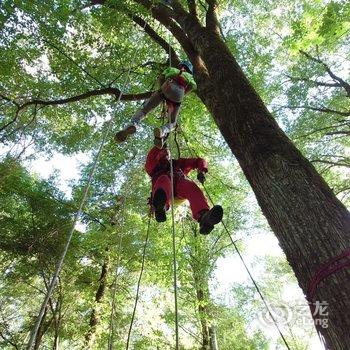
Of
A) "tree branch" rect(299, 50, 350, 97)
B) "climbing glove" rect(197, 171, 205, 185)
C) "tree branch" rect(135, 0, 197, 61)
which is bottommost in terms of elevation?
"climbing glove" rect(197, 171, 205, 185)

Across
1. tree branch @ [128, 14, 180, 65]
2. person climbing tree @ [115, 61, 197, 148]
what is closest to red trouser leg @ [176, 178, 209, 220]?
person climbing tree @ [115, 61, 197, 148]

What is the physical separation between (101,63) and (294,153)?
5647 mm

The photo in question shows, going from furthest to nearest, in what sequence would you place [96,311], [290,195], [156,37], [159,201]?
1. [96,311]
2. [156,37]
3. [159,201]
4. [290,195]

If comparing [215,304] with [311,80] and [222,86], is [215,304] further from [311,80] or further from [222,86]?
[222,86]

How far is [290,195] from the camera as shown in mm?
2328

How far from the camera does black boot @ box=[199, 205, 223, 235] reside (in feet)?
10.9

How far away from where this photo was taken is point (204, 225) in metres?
3.42

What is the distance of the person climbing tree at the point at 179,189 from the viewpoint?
342 cm

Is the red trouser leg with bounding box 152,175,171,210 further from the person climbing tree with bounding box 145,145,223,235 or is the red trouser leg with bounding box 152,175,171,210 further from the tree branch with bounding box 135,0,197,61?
the tree branch with bounding box 135,0,197,61

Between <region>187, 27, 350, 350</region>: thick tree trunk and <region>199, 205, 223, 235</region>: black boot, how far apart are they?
2.02 feet

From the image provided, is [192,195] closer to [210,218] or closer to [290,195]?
[210,218]

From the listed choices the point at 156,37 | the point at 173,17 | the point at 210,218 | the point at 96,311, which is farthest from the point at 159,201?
the point at 96,311

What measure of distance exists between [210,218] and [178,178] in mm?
705

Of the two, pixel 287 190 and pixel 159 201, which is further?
pixel 159 201
